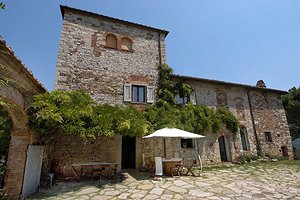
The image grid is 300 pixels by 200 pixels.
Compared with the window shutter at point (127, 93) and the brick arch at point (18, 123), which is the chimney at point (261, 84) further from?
the brick arch at point (18, 123)

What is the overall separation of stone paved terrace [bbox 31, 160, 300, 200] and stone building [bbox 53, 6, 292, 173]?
2.34 metres

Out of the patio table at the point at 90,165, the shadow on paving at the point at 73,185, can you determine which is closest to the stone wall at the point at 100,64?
the patio table at the point at 90,165

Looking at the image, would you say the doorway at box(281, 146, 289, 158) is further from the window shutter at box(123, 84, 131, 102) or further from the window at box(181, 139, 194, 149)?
the window shutter at box(123, 84, 131, 102)

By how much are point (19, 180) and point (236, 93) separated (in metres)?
13.7

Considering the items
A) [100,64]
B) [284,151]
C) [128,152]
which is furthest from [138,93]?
[284,151]

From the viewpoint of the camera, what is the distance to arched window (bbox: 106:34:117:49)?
11.3 metres

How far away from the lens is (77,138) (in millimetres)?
9070

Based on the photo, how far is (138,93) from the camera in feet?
36.0

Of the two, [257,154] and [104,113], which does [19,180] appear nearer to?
[104,113]

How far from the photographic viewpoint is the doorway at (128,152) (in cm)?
1088

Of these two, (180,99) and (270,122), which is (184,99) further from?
(270,122)

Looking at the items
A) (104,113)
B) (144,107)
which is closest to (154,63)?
(144,107)

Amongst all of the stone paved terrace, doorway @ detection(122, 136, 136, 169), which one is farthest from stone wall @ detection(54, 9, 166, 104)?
the stone paved terrace

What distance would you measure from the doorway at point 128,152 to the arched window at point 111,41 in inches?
227
